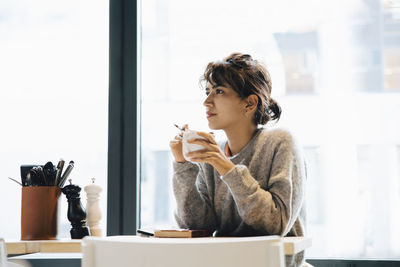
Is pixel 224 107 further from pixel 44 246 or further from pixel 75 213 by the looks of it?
pixel 44 246

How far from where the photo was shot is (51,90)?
8.20ft

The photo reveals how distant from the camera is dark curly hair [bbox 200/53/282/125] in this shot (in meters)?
1.92

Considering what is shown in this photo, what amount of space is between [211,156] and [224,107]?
0.99 feet

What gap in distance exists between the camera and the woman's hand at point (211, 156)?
65.8 inches

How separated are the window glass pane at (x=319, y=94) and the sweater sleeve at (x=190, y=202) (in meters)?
0.41

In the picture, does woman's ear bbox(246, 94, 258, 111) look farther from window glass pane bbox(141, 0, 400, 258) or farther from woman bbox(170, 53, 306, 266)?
window glass pane bbox(141, 0, 400, 258)

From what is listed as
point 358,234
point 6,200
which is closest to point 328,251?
point 358,234

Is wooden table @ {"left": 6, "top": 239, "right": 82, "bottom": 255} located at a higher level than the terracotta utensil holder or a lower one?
lower

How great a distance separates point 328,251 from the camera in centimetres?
221

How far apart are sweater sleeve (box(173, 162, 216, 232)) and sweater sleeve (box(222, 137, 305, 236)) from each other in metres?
0.26

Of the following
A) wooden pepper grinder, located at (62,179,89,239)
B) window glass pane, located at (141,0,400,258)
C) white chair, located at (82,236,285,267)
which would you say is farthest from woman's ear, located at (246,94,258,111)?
white chair, located at (82,236,285,267)

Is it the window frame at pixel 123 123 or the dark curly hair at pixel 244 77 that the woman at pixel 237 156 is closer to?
the dark curly hair at pixel 244 77

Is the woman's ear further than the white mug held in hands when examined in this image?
Yes

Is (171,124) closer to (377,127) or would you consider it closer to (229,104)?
(229,104)
